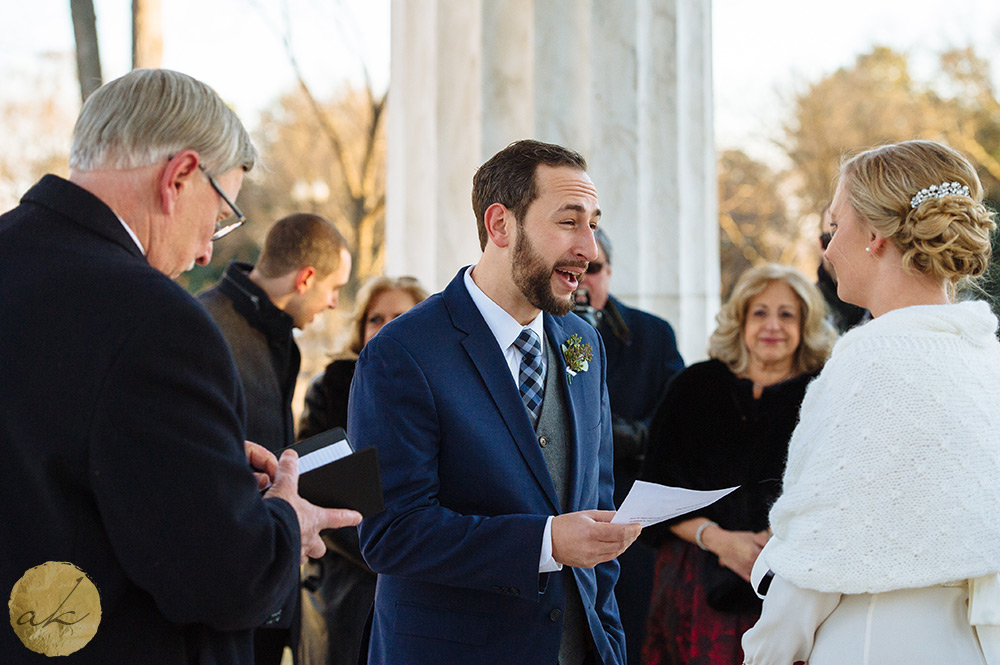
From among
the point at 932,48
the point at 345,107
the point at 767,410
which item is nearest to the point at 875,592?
the point at 767,410

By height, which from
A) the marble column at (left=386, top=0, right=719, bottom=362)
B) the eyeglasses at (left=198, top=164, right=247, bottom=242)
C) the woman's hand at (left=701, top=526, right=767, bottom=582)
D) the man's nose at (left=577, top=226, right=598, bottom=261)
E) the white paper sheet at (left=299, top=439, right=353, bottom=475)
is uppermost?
the marble column at (left=386, top=0, right=719, bottom=362)

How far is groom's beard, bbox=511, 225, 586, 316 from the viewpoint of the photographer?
261 centimetres

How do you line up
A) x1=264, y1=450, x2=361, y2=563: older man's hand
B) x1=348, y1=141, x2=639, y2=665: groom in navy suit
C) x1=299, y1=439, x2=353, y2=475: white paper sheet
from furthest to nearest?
x1=348, y1=141, x2=639, y2=665: groom in navy suit
x1=299, y1=439, x2=353, y2=475: white paper sheet
x1=264, y1=450, x2=361, y2=563: older man's hand

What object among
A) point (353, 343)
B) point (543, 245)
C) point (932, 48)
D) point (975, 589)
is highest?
point (932, 48)

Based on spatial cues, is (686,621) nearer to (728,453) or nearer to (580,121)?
(728,453)

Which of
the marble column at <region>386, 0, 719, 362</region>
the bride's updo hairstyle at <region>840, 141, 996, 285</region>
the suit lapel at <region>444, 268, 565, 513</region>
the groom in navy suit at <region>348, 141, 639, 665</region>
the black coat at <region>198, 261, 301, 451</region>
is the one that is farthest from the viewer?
the marble column at <region>386, 0, 719, 362</region>

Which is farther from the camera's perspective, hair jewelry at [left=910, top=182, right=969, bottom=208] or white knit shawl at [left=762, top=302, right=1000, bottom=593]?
hair jewelry at [left=910, top=182, right=969, bottom=208]

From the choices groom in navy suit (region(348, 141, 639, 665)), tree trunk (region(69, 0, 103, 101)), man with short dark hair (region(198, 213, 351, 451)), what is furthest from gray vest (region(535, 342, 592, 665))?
tree trunk (region(69, 0, 103, 101))

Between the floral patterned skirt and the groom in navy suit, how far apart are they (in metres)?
1.14

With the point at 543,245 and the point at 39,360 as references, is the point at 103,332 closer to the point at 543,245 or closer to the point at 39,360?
the point at 39,360

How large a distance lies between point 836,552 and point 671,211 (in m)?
4.21

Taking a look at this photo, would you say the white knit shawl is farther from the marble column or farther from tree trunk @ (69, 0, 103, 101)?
tree trunk @ (69, 0, 103, 101)

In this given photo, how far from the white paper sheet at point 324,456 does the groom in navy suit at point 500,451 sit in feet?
1.24

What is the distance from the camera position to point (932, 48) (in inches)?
1056
